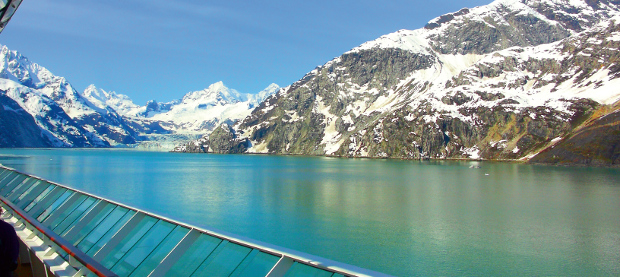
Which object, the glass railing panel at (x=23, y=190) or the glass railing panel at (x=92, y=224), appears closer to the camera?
the glass railing panel at (x=92, y=224)

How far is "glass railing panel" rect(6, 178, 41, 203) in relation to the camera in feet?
69.4

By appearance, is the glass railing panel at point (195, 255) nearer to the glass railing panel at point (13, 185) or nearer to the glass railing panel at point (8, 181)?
the glass railing panel at point (13, 185)

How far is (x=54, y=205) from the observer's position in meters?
17.7

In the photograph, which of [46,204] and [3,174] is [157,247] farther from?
[3,174]

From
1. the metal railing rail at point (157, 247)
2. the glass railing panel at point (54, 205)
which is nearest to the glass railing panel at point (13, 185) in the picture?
the metal railing rail at point (157, 247)

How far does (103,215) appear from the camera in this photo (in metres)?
14.9

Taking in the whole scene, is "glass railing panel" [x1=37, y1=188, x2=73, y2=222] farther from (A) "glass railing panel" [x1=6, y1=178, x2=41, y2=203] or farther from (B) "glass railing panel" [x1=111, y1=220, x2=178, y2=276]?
(B) "glass railing panel" [x1=111, y1=220, x2=178, y2=276]

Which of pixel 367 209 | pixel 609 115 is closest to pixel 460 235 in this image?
pixel 367 209

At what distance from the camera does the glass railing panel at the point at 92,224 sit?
1446 centimetres

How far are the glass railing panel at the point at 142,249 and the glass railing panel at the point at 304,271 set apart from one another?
4511 millimetres

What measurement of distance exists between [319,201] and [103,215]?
5673 cm

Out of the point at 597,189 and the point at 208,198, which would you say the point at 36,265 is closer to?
the point at 208,198

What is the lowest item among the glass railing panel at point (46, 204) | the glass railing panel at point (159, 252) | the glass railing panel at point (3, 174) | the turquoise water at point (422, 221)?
the turquoise water at point (422, 221)

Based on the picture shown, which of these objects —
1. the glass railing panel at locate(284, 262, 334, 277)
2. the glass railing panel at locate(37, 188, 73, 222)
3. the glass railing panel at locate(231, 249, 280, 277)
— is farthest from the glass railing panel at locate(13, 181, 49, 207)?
the glass railing panel at locate(284, 262, 334, 277)
